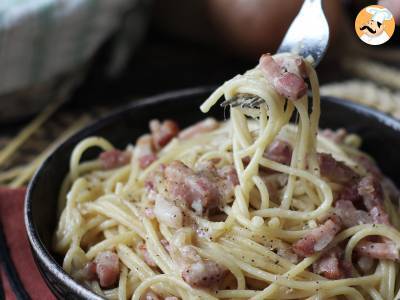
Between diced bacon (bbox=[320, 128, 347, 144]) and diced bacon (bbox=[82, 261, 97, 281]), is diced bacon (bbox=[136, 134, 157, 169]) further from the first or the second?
diced bacon (bbox=[320, 128, 347, 144])

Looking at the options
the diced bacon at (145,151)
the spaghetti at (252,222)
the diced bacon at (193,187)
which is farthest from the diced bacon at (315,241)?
the diced bacon at (145,151)

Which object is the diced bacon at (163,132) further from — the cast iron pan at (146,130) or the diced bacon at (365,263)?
the diced bacon at (365,263)

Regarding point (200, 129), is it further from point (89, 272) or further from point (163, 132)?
point (89, 272)

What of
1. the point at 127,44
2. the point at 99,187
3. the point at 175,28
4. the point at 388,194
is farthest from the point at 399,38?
the point at 99,187

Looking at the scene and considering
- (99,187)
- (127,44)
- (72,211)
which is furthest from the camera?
(127,44)

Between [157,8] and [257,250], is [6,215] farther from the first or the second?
[157,8]

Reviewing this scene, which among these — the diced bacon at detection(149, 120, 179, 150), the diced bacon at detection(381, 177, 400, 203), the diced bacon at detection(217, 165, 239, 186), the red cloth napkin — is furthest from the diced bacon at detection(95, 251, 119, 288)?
the diced bacon at detection(381, 177, 400, 203)
